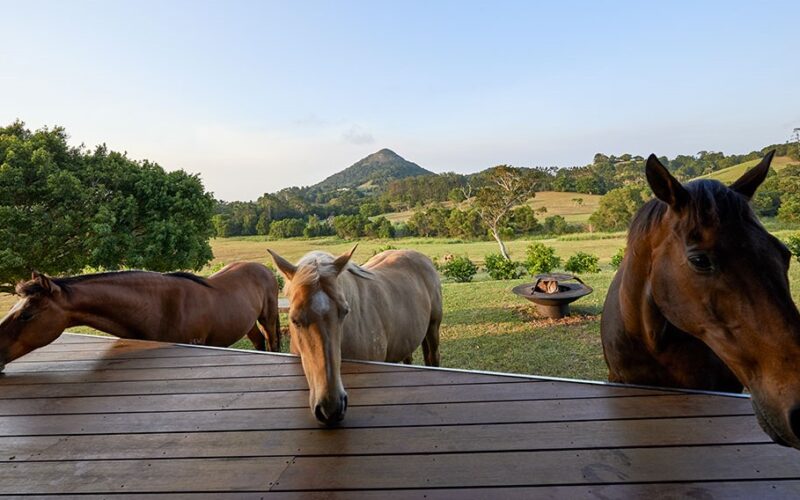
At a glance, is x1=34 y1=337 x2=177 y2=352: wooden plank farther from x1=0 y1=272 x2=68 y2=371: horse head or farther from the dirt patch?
the dirt patch

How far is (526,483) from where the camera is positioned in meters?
1.00

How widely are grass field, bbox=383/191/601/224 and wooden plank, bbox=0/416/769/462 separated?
82.8 feet

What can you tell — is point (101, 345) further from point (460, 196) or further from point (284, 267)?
point (460, 196)

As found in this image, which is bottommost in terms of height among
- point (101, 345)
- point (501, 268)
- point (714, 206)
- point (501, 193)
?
point (501, 268)

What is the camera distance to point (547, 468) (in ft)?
3.45

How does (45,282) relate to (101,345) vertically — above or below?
above

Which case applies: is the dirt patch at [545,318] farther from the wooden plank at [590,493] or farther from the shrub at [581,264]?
the wooden plank at [590,493]

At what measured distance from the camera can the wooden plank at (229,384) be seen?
1.68 m

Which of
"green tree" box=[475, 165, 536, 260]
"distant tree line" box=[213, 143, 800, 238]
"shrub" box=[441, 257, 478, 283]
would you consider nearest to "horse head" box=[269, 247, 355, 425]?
"shrub" box=[441, 257, 478, 283]

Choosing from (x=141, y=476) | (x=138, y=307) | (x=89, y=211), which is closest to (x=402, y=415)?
(x=141, y=476)

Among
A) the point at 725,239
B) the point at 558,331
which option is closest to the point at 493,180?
the point at 558,331

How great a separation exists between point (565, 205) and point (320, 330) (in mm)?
30140

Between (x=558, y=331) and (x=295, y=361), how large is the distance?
15.7ft

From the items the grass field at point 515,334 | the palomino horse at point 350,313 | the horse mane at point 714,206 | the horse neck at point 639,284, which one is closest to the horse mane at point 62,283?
the palomino horse at point 350,313
